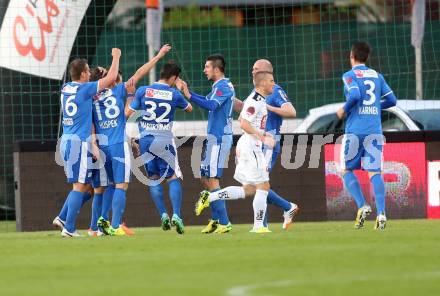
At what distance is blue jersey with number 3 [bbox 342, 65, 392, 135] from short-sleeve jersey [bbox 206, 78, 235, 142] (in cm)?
137

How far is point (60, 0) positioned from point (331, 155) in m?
4.99

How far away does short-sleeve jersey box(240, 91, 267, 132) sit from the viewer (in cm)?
1398

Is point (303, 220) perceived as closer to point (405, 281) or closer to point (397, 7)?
point (405, 281)

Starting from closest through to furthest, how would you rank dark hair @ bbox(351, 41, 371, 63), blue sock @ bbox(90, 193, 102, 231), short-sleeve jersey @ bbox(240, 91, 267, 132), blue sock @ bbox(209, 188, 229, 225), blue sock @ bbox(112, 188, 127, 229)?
short-sleeve jersey @ bbox(240, 91, 267, 132), blue sock @ bbox(112, 188, 127, 229), dark hair @ bbox(351, 41, 371, 63), blue sock @ bbox(209, 188, 229, 225), blue sock @ bbox(90, 193, 102, 231)

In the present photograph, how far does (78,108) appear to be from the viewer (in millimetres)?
14367

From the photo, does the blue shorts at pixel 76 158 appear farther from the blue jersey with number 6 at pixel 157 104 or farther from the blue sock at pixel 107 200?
the blue jersey with number 6 at pixel 157 104

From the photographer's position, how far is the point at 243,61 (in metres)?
27.9

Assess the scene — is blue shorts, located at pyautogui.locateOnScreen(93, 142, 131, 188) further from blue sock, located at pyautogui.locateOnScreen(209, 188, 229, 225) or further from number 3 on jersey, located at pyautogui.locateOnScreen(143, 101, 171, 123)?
blue sock, located at pyautogui.locateOnScreen(209, 188, 229, 225)

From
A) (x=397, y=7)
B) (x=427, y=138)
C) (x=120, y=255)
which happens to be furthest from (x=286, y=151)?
(x=397, y=7)

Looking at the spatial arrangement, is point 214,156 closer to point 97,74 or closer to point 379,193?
point 97,74

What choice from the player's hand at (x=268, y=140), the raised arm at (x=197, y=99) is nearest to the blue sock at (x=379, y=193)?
the player's hand at (x=268, y=140)

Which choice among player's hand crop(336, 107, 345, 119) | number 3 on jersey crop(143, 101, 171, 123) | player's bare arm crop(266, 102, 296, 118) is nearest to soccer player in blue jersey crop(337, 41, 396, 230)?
player's hand crop(336, 107, 345, 119)

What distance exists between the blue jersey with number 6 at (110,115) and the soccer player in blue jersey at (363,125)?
99.8 inches

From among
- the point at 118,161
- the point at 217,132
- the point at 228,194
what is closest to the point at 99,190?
the point at 118,161
